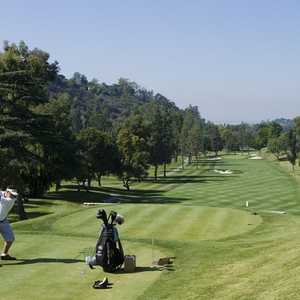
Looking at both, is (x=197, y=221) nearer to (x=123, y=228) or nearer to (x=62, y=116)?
(x=123, y=228)

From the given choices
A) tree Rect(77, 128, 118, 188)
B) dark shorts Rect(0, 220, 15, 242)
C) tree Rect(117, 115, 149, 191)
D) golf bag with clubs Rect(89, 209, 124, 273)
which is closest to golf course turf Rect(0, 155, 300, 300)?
golf bag with clubs Rect(89, 209, 124, 273)

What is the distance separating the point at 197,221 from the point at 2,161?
1899 cm

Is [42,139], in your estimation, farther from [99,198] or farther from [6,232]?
[6,232]

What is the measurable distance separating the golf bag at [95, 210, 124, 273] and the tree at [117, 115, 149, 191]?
73.1 meters

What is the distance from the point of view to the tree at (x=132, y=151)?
91.5 metres

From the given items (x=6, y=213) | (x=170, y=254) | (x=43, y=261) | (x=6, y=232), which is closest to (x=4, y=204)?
(x=6, y=213)

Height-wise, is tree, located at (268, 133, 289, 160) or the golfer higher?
tree, located at (268, 133, 289, 160)

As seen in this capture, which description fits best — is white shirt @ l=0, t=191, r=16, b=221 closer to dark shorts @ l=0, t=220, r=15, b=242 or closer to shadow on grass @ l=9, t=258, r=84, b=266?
dark shorts @ l=0, t=220, r=15, b=242

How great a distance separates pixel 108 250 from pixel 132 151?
80369 millimetres

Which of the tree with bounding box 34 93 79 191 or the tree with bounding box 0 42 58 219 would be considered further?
the tree with bounding box 34 93 79 191

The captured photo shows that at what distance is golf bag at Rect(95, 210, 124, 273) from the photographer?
1458cm

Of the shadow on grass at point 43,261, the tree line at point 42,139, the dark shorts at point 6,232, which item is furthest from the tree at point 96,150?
the shadow on grass at point 43,261

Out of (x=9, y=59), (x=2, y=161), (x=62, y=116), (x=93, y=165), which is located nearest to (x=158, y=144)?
(x=93, y=165)

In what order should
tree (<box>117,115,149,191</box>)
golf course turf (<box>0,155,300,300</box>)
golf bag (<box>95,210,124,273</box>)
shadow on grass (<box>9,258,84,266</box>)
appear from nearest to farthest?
golf course turf (<box>0,155,300,300</box>), golf bag (<box>95,210,124,273</box>), shadow on grass (<box>9,258,84,266</box>), tree (<box>117,115,149,191</box>)
